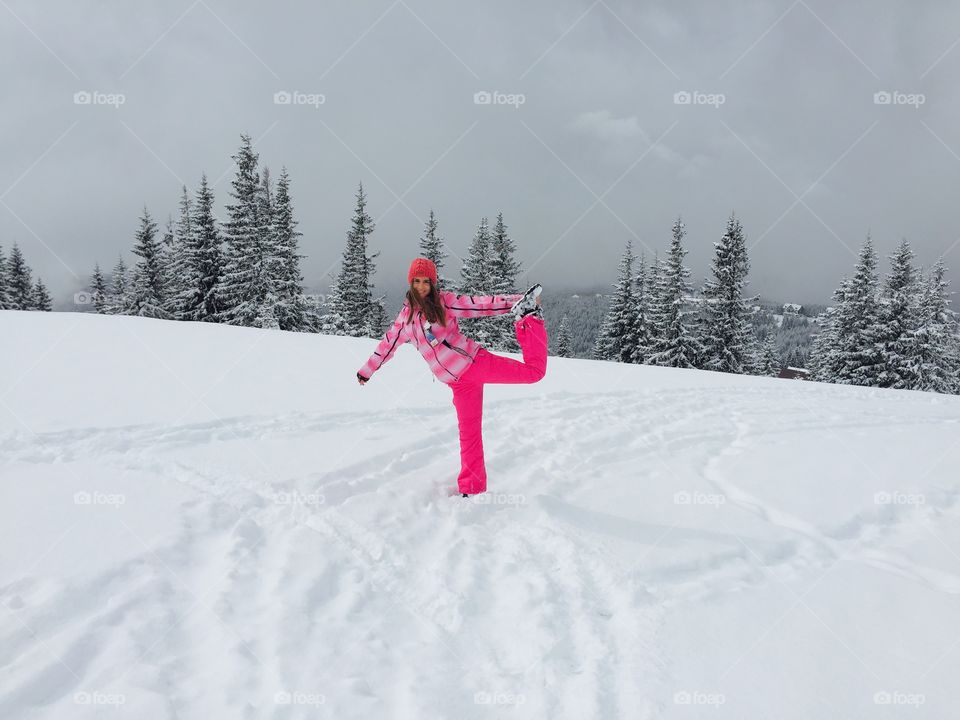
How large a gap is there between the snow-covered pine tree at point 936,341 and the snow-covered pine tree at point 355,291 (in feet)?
110

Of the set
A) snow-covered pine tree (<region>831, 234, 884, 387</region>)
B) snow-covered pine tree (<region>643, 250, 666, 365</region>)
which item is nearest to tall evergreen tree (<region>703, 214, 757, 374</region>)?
snow-covered pine tree (<region>643, 250, 666, 365</region>)

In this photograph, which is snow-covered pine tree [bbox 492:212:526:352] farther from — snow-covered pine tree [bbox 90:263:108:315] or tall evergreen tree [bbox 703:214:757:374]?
snow-covered pine tree [bbox 90:263:108:315]

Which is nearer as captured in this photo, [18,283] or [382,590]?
[382,590]

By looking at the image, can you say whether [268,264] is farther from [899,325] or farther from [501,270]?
[899,325]

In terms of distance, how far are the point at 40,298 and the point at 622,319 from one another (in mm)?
50302

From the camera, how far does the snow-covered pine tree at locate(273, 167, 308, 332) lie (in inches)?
1248

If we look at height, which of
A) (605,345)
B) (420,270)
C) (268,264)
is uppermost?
(268,264)

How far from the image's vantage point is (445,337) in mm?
4500

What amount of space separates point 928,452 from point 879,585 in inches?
169

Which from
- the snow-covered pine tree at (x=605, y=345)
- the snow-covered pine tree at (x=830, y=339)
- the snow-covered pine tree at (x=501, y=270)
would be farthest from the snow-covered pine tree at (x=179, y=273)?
the snow-covered pine tree at (x=830, y=339)

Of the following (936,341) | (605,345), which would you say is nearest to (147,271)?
(605,345)

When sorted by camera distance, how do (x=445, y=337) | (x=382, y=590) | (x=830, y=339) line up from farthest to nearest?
1. (x=830, y=339)
2. (x=445, y=337)
3. (x=382, y=590)

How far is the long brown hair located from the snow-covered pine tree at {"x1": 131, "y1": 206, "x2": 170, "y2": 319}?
1514 inches

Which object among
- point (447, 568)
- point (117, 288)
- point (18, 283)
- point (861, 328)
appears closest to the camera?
point (447, 568)
